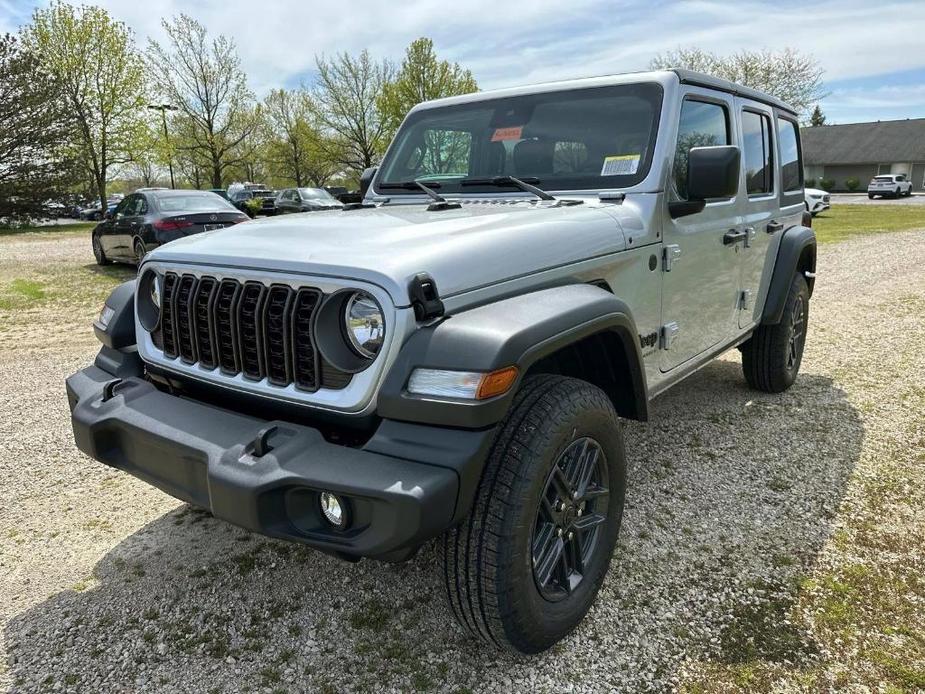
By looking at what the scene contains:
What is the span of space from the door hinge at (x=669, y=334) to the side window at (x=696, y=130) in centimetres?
61

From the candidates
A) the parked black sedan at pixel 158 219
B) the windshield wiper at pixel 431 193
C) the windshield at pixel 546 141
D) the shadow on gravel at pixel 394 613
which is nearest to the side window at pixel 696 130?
the windshield at pixel 546 141

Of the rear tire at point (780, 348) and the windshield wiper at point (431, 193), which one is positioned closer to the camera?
the windshield wiper at point (431, 193)

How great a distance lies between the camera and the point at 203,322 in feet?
8.00

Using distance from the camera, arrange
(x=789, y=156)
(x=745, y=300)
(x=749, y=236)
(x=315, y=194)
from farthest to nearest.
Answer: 1. (x=315, y=194)
2. (x=789, y=156)
3. (x=745, y=300)
4. (x=749, y=236)

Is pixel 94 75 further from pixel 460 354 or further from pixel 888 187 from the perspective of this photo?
pixel 888 187

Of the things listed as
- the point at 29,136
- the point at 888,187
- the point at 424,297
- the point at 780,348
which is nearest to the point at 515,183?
the point at 424,297

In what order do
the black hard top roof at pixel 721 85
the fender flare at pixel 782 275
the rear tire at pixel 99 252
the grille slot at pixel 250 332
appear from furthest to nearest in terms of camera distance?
A: the rear tire at pixel 99 252 < the fender flare at pixel 782 275 < the black hard top roof at pixel 721 85 < the grille slot at pixel 250 332

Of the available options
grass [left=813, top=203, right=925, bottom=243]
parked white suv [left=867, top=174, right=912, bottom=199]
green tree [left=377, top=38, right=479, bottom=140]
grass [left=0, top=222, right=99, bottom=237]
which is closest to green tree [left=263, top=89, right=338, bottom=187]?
green tree [left=377, top=38, right=479, bottom=140]

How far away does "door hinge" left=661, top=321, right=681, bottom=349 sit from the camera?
3234mm

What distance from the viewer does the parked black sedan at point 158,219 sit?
10820 mm

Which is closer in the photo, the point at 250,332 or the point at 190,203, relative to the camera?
the point at 250,332

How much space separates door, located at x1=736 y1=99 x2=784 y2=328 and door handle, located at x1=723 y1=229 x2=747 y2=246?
0.07 feet

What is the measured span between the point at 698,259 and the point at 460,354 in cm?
203

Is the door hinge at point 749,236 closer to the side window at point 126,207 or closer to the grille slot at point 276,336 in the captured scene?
the grille slot at point 276,336
